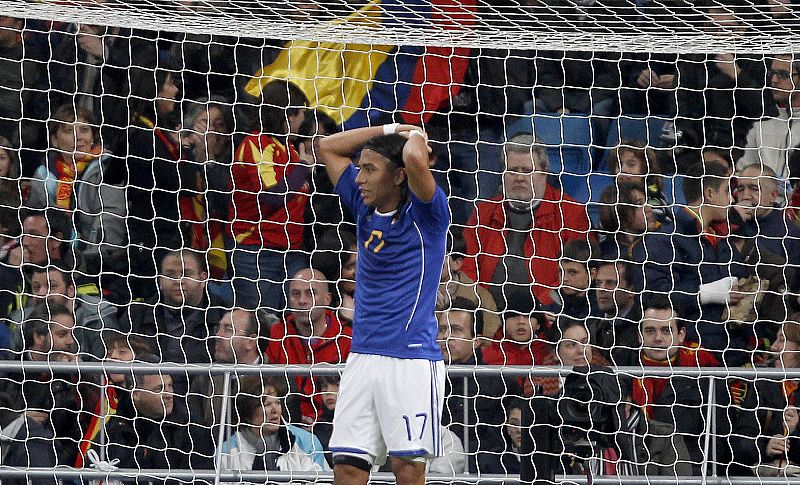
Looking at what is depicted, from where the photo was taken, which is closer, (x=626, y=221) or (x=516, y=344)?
(x=516, y=344)

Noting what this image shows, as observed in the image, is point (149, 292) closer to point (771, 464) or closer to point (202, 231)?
point (202, 231)

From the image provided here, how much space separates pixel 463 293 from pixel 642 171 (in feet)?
3.95

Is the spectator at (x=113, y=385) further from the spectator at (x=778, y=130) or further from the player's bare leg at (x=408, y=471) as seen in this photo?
the spectator at (x=778, y=130)

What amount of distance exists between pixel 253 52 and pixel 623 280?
8.20ft

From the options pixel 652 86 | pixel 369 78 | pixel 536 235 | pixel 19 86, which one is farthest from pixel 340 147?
pixel 19 86

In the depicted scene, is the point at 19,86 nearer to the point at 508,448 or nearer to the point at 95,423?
the point at 95,423

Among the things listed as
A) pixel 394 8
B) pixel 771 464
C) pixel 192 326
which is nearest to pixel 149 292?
pixel 192 326

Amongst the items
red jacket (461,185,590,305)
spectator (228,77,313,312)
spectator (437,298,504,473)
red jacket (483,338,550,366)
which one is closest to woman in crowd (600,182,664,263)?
red jacket (461,185,590,305)

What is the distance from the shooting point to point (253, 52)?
725 cm

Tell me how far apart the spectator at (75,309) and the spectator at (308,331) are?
861 mm

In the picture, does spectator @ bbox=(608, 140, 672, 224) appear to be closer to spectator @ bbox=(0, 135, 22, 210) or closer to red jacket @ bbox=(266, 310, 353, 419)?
red jacket @ bbox=(266, 310, 353, 419)

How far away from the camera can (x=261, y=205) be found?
22.5 ft

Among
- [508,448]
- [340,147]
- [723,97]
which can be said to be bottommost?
[508,448]

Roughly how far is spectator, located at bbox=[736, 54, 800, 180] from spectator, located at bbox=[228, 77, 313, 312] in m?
2.42
